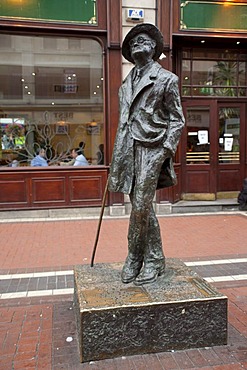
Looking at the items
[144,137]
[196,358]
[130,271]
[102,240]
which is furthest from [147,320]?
[102,240]

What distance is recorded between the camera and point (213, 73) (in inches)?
412

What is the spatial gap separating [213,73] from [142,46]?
748 centimetres

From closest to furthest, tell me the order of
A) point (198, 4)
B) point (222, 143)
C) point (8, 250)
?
1. point (8, 250)
2. point (198, 4)
3. point (222, 143)

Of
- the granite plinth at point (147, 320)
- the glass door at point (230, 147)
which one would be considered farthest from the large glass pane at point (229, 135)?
the granite plinth at point (147, 320)

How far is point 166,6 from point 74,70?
2.73 m

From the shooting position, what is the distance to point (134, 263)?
3758mm

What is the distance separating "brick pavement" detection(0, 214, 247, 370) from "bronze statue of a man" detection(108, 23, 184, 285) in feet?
2.60

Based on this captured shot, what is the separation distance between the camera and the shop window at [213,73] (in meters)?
10.3

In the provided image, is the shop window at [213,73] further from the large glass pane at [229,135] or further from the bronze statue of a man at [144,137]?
the bronze statue of a man at [144,137]

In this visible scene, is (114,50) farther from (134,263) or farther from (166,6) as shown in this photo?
(134,263)

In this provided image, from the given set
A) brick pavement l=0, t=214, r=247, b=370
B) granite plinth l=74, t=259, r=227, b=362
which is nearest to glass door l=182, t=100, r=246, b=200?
brick pavement l=0, t=214, r=247, b=370

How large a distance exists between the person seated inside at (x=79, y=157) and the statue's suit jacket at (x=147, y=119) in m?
6.07

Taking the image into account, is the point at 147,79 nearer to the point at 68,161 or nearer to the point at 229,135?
the point at 68,161

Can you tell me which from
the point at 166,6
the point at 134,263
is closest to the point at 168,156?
the point at 134,263
